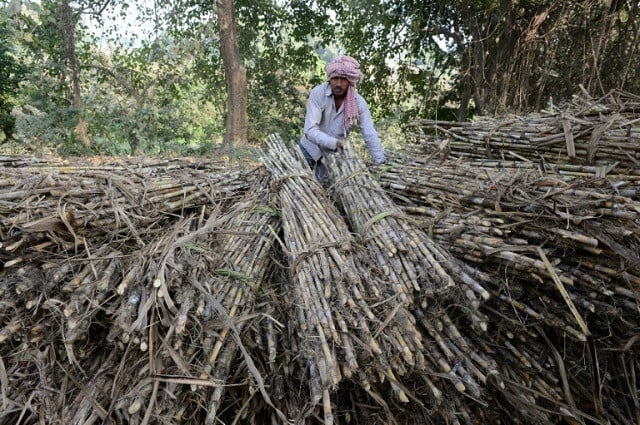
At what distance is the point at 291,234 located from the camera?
1.86m

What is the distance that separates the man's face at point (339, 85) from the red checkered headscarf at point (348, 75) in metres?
0.02

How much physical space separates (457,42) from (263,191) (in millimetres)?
6258

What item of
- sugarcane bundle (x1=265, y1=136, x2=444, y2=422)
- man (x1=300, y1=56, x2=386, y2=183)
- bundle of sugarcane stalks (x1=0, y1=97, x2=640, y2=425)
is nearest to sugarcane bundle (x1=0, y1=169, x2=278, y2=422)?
bundle of sugarcane stalks (x1=0, y1=97, x2=640, y2=425)

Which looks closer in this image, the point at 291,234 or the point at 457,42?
the point at 291,234

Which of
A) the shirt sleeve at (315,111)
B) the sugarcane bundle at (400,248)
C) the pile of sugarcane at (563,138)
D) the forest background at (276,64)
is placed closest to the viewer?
the sugarcane bundle at (400,248)

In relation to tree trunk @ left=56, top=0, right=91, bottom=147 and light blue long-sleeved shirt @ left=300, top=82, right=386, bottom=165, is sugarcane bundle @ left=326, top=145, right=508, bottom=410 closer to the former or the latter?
light blue long-sleeved shirt @ left=300, top=82, right=386, bottom=165

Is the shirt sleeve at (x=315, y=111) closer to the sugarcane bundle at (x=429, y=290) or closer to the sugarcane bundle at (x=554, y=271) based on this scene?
the sugarcane bundle at (x=429, y=290)

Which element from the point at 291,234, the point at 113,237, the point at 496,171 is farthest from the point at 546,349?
the point at 113,237

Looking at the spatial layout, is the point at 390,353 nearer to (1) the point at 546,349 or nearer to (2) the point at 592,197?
(1) the point at 546,349

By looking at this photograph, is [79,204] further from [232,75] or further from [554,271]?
[232,75]

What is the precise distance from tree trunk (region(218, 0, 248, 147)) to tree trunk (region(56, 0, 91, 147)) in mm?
2792

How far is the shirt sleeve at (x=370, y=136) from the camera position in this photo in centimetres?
296

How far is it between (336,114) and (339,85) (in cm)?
27

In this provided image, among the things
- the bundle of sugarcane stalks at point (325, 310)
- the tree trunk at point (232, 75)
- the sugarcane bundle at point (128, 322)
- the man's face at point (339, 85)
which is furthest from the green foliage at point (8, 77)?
the sugarcane bundle at point (128, 322)
